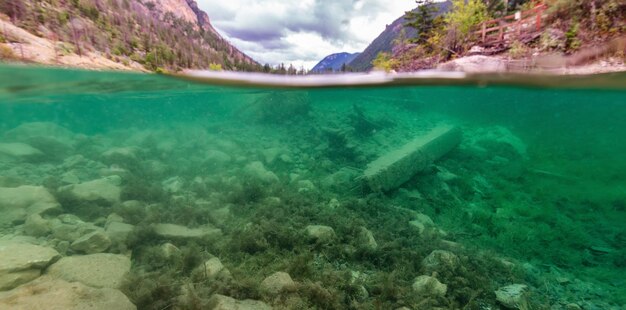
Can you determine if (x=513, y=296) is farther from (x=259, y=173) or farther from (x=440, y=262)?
(x=259, y=173)

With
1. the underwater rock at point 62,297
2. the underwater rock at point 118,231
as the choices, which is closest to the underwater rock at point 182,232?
the underwater rock at point 118,231

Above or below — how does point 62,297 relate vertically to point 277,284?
above

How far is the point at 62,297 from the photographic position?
3.96 meters

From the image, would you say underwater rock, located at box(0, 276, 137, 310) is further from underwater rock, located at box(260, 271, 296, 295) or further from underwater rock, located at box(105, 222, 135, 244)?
underwater rock, located at box(260, 271, 296, 295)

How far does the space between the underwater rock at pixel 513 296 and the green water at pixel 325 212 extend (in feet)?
0.49

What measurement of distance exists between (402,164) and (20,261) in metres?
10.2

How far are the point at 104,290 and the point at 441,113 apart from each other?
41.7 metres

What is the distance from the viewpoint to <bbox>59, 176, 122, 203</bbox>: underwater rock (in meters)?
7.68

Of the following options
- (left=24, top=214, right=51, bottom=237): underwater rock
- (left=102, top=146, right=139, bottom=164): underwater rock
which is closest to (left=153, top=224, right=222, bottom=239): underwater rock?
(left=24, top=214, right=51, bottom=237): underwater rock

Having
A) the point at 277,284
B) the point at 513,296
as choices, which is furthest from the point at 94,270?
the point at 513,296

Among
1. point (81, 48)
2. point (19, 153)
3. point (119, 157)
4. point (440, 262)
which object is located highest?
point (81, 48)

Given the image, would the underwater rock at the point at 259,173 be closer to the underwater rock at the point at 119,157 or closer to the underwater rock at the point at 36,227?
the underwater rock at the point at 119,157

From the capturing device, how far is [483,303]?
5.27m

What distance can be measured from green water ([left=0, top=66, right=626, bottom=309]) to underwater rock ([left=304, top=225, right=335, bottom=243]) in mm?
75
